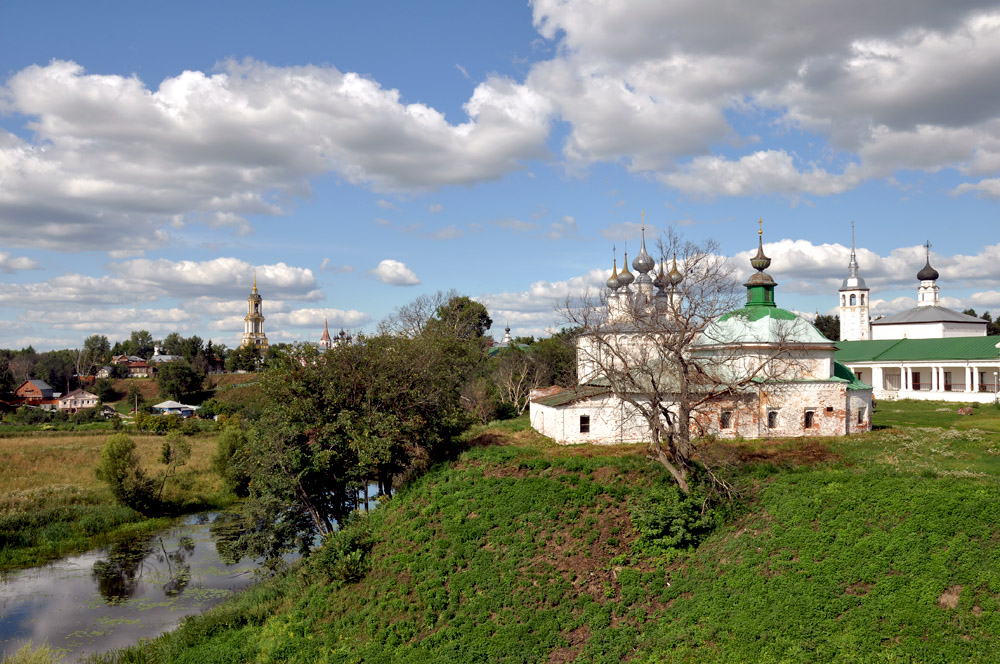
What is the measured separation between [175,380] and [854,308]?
79.6 m

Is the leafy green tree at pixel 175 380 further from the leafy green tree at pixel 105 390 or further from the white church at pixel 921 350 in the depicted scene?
the white church at pixel 921 350

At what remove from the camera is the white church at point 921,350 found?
47.6 metres

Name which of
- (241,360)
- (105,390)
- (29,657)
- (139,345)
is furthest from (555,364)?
(139,345)

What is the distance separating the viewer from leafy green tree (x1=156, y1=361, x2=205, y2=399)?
81.1 metres

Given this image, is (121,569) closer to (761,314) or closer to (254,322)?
(761,314)

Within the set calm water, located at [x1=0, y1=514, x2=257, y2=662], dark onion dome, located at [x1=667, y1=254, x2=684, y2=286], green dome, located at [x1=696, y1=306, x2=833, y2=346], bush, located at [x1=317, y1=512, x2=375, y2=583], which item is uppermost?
dark onion dome, located at [x1=667, y1=254, x2=684, y2=286]

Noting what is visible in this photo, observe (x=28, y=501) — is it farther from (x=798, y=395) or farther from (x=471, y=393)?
(x=798, y=395)

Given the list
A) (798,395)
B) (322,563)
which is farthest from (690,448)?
(322,563)

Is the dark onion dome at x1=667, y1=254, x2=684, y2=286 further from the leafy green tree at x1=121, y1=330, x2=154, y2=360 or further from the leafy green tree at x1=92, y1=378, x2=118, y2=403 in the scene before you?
the leafy green tree at x1=121, y1=330, x2=154, y2=360

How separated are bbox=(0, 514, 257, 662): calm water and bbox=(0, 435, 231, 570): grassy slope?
A: 1.86 m

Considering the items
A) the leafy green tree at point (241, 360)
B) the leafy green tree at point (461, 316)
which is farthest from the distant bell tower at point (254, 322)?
the leafy green tree at point (461, 316)

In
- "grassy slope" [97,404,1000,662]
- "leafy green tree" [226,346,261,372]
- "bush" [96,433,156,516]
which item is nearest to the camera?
"grassy slope" [97,404,1000,662]

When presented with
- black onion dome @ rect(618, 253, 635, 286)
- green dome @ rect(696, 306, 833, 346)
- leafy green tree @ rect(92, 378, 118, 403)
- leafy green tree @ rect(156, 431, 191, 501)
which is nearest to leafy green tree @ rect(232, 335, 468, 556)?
green dome @ rect(696, 306, 833, 346)

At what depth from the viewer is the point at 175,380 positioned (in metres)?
80.9
